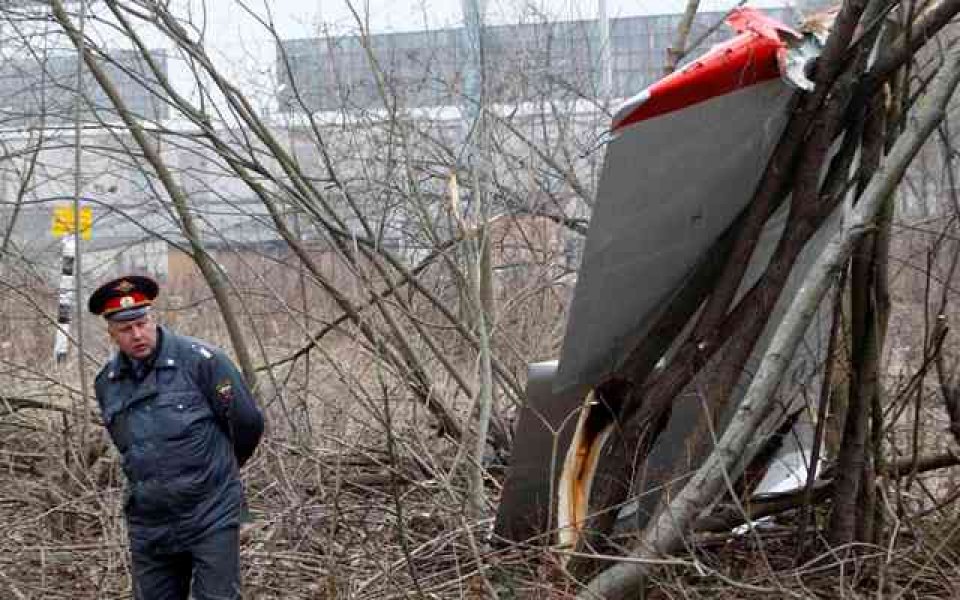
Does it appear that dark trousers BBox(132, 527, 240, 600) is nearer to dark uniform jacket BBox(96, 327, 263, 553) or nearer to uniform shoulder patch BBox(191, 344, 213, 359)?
dark uniform jacket BBox(96, 327, 263, 553)

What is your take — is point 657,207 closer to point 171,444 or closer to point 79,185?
point 171,444

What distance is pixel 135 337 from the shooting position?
4.61m

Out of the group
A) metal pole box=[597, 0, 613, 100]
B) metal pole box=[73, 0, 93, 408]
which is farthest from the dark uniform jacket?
metal pole box=[597, 0, 613, 100]

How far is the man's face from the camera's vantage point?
4.61 meters

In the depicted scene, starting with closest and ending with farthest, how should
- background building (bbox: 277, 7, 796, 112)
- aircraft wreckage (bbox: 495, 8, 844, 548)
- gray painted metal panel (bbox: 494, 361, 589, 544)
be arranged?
aircraft wreckage (bbox: 495, 8, 844, 548)
gray painted metal panel (bbox: 494, 361, 589, 544)
background building (bbox: 277, 7, 796, 112)

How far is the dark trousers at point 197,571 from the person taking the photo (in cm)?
461

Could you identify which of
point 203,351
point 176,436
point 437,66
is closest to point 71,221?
point 437,66

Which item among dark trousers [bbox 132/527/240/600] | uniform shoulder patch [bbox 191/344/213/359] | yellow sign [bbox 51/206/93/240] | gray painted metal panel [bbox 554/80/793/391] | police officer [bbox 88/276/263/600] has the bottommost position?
dark trousers [bbox 132/527/240/600]

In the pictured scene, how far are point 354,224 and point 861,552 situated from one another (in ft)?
12.3

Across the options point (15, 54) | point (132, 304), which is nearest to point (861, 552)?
point (132, 304)

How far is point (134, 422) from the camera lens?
4.64 meters

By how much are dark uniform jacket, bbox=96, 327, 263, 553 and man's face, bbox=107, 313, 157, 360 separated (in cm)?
5

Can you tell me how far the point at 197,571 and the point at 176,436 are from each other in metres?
0.50

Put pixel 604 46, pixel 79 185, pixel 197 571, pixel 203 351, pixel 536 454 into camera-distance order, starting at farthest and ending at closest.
Result: pixel 604 46, pixel 79 185, pixel 536 454, pixel 203 351, pixel 197 571
